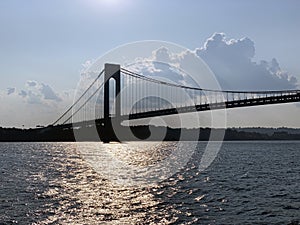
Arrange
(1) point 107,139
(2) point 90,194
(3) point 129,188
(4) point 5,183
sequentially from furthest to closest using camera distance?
1. (1) point 107,139
2. (4) point 5,183
3. (3) point 129,188
4. (2) point 90,194

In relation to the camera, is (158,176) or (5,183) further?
(158,176)

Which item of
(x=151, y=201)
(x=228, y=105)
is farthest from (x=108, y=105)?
(x=151, y=201)

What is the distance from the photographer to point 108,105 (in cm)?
10775

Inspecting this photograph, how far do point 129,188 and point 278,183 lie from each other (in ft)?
35.4

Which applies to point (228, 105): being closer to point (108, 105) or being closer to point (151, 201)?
point (108, 105)

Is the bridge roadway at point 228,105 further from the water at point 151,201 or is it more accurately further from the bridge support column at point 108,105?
the water at point 151,201

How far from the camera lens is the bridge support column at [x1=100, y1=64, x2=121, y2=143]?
105m

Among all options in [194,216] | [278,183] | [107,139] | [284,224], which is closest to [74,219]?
[194,216]

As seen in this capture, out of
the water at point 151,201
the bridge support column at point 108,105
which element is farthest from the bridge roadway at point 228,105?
the water at point 151,201

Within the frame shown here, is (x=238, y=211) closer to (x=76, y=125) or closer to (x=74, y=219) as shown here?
(x=74, y=219)

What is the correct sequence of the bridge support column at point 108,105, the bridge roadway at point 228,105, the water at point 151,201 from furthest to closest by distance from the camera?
the bridge support column at point 108,105
the bridge roadway at point 228,105
the water at point 151,201

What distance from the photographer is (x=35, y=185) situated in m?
30.2

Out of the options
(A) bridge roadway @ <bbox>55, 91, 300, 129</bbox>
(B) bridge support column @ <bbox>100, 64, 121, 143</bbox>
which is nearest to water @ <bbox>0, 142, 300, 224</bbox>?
(A) bridge roadway @ <bbox>55, 91, 300, 129</bbox>

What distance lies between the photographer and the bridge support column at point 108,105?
Answer: 105 metres
